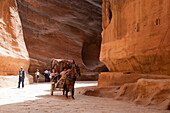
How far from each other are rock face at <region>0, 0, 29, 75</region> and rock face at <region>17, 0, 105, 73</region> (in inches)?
263

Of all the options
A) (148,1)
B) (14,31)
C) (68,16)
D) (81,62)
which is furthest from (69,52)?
(148,1)

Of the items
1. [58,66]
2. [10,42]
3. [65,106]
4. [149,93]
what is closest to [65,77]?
[58,66]

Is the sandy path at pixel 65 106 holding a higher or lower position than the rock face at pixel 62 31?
lower

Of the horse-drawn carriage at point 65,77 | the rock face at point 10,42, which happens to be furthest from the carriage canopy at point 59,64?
the rock face at point 10,42

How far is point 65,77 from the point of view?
297 inches

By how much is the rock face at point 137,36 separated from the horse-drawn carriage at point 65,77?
→ 2.53 meters

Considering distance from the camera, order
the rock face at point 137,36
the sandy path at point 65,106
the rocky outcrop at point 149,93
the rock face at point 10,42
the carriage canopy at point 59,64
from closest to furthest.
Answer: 1. the sandy path at point 65,106
2. the rocky outcrop at point 149,93
3. the rock face at point 137,36
4. the carriage canopy at point 59,64
5. the rock face at point 10,42

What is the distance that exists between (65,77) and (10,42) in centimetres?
923

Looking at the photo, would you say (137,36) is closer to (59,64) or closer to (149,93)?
(149,93)

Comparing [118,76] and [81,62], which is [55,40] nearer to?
[81,62]

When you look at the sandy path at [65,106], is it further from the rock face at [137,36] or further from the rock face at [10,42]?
the rock face at [10,42]

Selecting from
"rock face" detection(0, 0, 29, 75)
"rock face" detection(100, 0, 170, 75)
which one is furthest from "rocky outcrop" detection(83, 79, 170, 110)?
"rock face" detection(0, 0, 29, 75)

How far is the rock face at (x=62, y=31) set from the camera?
2353cm

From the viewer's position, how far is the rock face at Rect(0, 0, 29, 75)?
1407 centimetres
